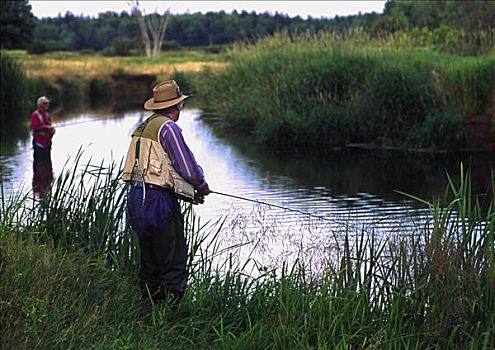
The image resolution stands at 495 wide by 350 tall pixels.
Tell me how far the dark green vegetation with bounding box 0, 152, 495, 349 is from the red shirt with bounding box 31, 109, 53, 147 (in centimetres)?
744

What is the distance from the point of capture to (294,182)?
1456cm

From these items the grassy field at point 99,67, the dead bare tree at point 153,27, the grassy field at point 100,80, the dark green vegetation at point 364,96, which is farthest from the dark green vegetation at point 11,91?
the dead bare tree at point 153,27

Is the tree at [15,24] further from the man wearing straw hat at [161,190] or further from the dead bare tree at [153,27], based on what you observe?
the man wearing straw hat at [161,190]

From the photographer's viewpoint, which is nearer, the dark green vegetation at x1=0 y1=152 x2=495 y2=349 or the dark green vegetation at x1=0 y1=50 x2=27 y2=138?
the dark green vegetation at x1=0 y1=152 x2=495 y2=349

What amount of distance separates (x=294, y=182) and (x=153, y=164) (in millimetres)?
8621

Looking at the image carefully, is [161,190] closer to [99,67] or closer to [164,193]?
[164,193]

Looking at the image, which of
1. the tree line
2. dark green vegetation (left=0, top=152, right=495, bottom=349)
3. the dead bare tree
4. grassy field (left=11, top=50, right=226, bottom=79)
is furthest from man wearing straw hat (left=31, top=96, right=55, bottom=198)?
the dead bare tree

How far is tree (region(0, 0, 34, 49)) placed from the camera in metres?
51.5

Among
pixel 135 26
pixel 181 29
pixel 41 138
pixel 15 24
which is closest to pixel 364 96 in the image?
pixel 41 138

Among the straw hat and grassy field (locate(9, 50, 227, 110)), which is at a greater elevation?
the straw hat

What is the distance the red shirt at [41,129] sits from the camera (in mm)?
13758

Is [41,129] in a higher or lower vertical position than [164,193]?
lower

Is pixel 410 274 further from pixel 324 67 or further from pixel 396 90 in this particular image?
pixel 324 67

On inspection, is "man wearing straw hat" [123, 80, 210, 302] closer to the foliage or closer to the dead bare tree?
the dead bare tree
